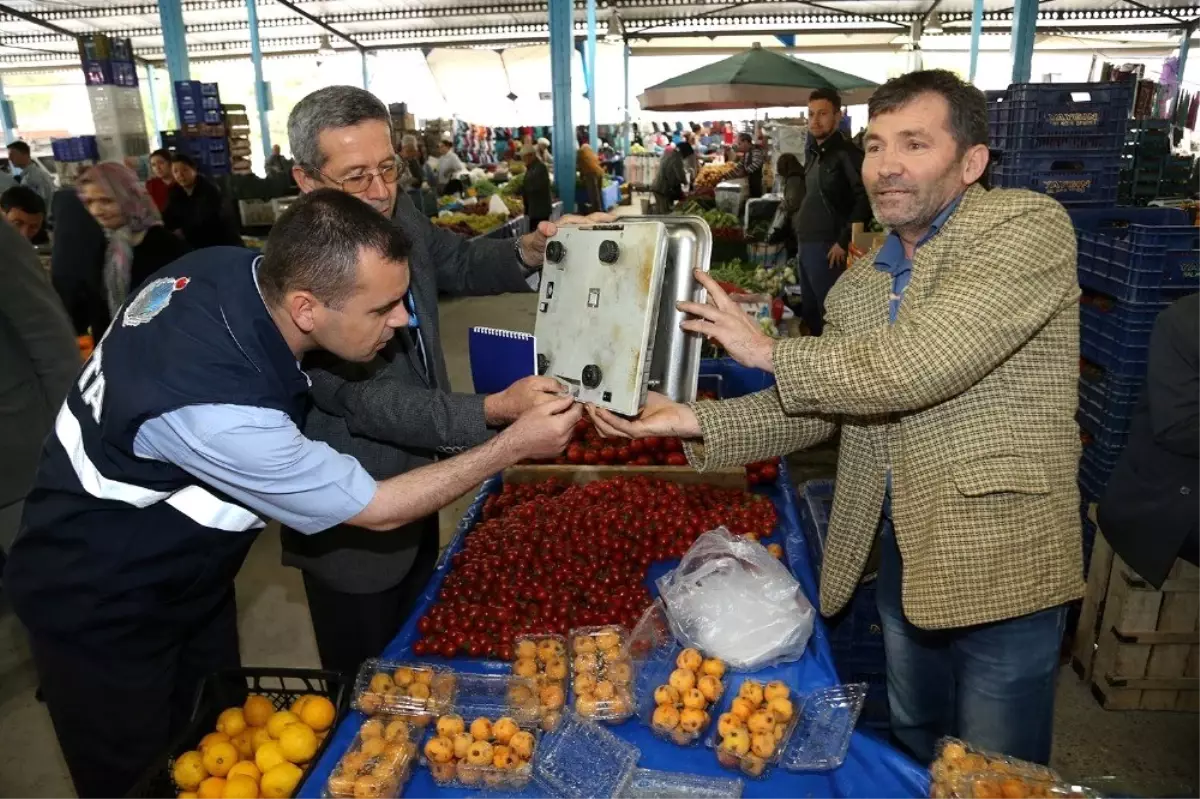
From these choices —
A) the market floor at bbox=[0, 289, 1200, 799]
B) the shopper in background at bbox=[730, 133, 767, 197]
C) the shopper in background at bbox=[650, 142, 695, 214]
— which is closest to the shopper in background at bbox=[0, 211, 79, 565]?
the market floor at bbox=[0, 289, 1200, 799]

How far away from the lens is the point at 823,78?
8.08 metres

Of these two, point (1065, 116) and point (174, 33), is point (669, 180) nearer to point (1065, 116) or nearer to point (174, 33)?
point (174, 33)

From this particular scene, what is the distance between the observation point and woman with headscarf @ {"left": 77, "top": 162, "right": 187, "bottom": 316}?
3.86 m

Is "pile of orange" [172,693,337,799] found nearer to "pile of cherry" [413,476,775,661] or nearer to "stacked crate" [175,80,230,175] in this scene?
A: "pile of cherry" [413,476,775,661]

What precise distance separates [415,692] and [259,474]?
61 cm

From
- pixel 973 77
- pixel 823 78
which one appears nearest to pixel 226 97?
pixel 973 77

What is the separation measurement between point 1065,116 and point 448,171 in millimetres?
12228

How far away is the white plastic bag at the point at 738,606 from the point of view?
6.09 ft

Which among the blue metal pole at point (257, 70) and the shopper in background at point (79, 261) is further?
the blue metal pole at point (257, 70)

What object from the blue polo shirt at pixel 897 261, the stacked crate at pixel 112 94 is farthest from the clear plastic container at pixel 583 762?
the stacked crate at pixel 112 94

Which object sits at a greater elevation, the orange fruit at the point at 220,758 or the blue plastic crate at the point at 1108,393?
the blue plastic crate at the point at 1108,393

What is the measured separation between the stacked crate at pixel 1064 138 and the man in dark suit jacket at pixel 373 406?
116 inches

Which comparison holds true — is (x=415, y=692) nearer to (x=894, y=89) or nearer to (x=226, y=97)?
(x=894, y=89)

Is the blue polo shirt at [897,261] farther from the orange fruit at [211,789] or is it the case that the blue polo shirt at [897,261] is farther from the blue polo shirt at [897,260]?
the orange fruit at [211,789]
